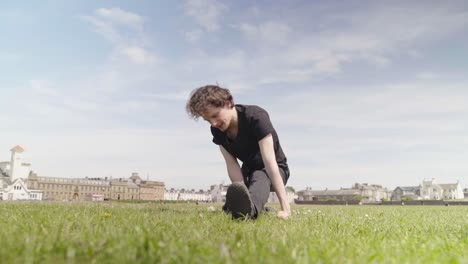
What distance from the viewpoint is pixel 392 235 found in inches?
149

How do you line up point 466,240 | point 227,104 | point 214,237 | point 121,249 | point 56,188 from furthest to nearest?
point 56,188, point 227,104, point 466,240, point 214,237, point 121,249

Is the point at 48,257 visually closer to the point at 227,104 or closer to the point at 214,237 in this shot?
the point at 214,237

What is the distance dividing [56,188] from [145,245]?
17360 cm

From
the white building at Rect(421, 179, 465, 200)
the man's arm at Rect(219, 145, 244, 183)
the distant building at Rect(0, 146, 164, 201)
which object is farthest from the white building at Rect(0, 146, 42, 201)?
the white building at Rect(421, 179, 465, 200)

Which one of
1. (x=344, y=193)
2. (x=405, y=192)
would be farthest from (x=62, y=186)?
(x=405, y=192)

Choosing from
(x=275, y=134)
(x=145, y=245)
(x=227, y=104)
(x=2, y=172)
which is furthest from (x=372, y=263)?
(x=2, y=172)

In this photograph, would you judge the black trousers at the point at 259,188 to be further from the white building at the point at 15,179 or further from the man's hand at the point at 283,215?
the white building at the point at 15,179

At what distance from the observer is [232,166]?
5.88 meters

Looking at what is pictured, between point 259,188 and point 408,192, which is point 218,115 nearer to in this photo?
point 259,188

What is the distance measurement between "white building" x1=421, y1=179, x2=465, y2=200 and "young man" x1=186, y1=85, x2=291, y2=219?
184 meters

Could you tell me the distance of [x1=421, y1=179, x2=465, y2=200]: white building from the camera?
550ft

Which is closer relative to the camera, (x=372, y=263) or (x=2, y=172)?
(x=372, y=263)

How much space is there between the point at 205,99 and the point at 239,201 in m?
1.32

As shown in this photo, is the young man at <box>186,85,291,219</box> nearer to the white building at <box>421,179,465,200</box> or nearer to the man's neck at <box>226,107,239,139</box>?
the man's neck at <box>226,107,239,139</box>
